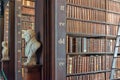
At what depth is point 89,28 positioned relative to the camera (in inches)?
146

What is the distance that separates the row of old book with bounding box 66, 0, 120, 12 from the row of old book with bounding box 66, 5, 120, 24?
0.26 feet

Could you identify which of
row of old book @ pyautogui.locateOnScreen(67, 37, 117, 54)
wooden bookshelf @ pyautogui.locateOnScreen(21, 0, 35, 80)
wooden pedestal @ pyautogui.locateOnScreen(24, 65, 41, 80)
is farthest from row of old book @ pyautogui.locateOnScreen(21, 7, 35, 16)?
wooden pedestal @ pyautogui.locateOnScreen(24, 65, 41, 80)

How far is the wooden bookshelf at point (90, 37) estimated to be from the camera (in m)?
3.39

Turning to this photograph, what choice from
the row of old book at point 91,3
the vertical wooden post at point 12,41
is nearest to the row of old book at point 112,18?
the row of old book at point 91,3

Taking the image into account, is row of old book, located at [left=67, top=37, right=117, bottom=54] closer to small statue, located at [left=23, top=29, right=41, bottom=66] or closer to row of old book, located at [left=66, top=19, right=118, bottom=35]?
row of old book, located at [left=66, top=19, right=118, bottom=35]

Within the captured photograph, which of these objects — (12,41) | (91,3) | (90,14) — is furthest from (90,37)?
(12,41)

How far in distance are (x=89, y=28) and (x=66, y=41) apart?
0.61m

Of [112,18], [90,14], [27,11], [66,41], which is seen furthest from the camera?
[27,11]

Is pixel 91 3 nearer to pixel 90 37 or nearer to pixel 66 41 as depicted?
pixel 90 37

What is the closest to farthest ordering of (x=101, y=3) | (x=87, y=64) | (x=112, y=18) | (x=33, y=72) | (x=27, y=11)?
(x=33, y=72) < (x=87, y=64) < (x=101, y=3) < (x=112, y=18) < (x=27, y=11)

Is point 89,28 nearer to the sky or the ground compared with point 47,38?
nearer to the sky

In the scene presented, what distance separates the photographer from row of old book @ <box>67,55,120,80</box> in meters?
3.37

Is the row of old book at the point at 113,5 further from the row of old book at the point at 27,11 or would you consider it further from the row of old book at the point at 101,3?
→ the row of old book at the point at 27,11

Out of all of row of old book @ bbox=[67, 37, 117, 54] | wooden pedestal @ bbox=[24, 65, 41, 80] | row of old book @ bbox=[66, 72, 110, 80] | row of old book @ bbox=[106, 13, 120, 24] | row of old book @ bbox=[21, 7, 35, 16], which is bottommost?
row of old book @ bbox=[66, 72, 110, 80]
